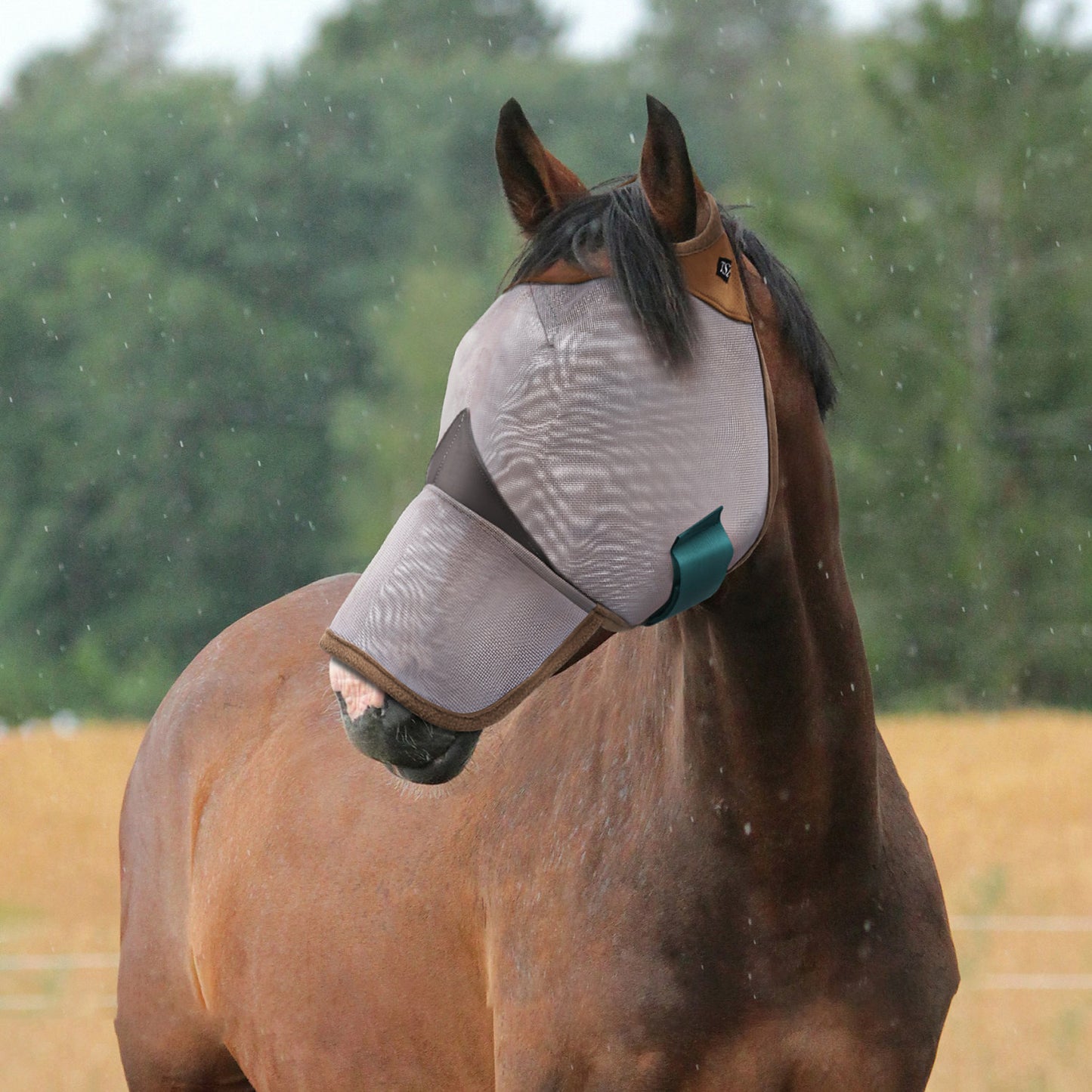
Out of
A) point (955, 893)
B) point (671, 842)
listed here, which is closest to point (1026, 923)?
point (955, 893)

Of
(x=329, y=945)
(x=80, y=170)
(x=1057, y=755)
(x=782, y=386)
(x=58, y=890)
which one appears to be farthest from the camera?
(x=80, y=170)

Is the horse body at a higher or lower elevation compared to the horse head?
lower

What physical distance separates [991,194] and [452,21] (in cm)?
2593

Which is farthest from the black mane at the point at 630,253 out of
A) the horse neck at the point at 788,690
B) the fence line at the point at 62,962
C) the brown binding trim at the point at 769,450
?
the fence line at the point at 62,962

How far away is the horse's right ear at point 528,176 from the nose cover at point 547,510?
23 centimetres

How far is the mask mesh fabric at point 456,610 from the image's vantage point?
5.96ft

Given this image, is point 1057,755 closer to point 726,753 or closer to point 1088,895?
point 1088,895

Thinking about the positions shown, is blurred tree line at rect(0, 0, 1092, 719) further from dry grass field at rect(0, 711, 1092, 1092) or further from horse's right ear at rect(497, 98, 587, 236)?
horse's right ear at rect(497, 98, 587, 236)

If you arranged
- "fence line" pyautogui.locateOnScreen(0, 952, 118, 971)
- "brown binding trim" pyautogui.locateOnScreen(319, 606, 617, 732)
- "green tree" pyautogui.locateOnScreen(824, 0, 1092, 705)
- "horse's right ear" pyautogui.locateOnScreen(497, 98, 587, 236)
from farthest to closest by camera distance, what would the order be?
"green tree" pyautogui.locateOnScreen(824, 0, 1092, 705), "fence line" pyautogui.locateOnScreen(0, 952, 118, 971), "horse's right ear" pyautogui.locateOnScreen(497, 98, 587, 236), "brown binding trim" pyautogui.locateOnScreen(319, 606, 617, 732)

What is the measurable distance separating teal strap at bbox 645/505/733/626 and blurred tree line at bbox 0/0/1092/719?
18800 millimetres

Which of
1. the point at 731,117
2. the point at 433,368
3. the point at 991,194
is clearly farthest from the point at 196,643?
the point at 731,117

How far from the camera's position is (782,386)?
6.84 feet

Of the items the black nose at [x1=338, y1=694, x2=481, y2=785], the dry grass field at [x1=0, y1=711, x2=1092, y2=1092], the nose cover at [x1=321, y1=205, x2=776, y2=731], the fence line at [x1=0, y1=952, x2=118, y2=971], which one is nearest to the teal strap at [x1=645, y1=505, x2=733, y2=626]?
the nose cover at [x1=321, y1=205, x2=776, y2=731]

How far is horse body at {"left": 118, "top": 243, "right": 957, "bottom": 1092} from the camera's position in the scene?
2.14 m
